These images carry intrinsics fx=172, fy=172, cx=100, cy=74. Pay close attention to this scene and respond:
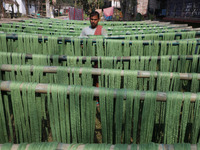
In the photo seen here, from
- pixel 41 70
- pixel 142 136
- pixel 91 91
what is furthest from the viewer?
pixel 41 70

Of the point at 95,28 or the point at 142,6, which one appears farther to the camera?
the point at 142,6

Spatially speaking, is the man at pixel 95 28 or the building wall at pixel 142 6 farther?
the building wall at pixel 142 6

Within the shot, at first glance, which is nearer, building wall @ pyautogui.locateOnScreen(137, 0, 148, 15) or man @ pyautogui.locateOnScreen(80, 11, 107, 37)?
man @ pyautogui.locateOnScreen(80, 11, 107, 37)

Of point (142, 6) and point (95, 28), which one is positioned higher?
point (142, 6)

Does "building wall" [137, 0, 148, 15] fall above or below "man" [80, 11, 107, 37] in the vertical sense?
above

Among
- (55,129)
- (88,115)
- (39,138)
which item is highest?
(88,115)

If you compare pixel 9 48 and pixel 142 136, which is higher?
pixel 9 48

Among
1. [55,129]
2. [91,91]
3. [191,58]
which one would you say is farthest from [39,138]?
[191,58]

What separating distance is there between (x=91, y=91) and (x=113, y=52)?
5.29 feet

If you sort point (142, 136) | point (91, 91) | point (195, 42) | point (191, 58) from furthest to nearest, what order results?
point (195, 42), point (191, 58), point (142, 136), point (91, 91)

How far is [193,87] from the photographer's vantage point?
1.80 meters

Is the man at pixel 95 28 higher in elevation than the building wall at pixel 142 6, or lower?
lower

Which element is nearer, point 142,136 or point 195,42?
point 142,136

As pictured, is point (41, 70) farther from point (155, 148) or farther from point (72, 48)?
point (155, 148)
